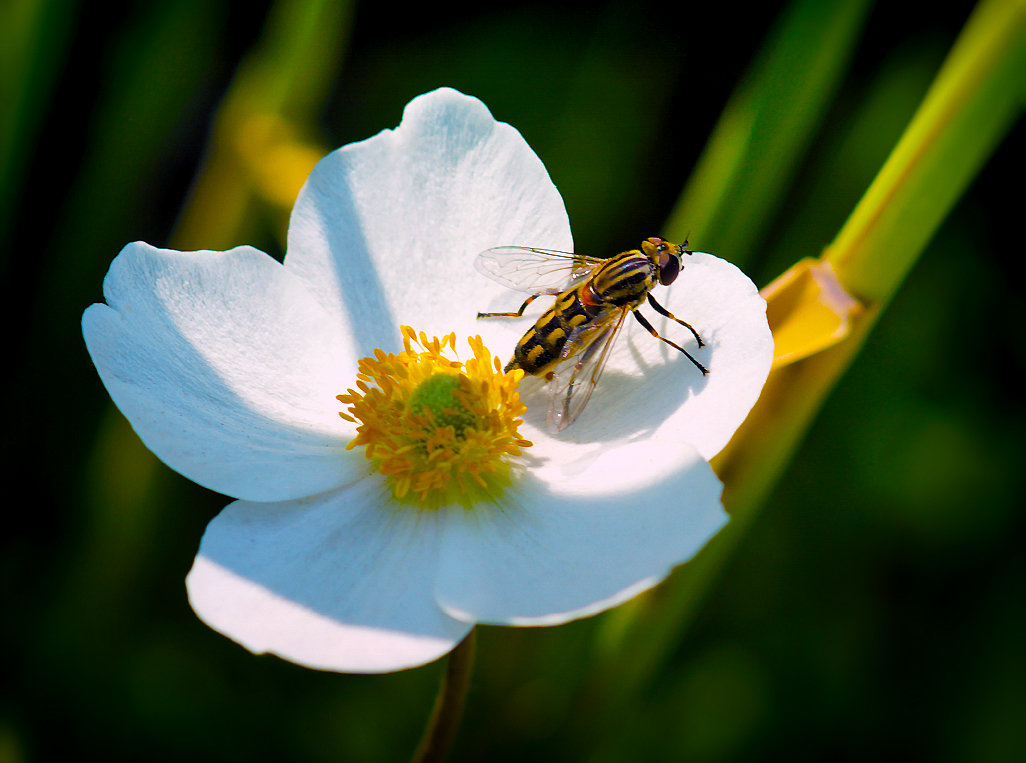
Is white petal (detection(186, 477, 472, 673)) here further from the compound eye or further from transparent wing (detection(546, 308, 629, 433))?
the compound eye

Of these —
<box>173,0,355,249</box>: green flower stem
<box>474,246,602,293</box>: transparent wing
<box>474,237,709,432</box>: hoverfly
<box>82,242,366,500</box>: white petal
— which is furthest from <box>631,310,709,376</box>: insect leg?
<box>173,0,355,249</box>: green flower stem

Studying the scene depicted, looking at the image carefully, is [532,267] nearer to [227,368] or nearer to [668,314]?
[668,314]

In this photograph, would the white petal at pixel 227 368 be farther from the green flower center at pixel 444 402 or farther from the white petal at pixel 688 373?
the white petal at pixel 688 373

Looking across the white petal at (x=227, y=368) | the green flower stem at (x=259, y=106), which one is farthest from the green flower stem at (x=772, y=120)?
the green flower stem at (x=259, y=106)

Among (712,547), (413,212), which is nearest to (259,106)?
(413,212)

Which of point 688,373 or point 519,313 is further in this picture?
point 519,313

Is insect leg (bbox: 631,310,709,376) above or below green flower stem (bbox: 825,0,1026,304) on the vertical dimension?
below
